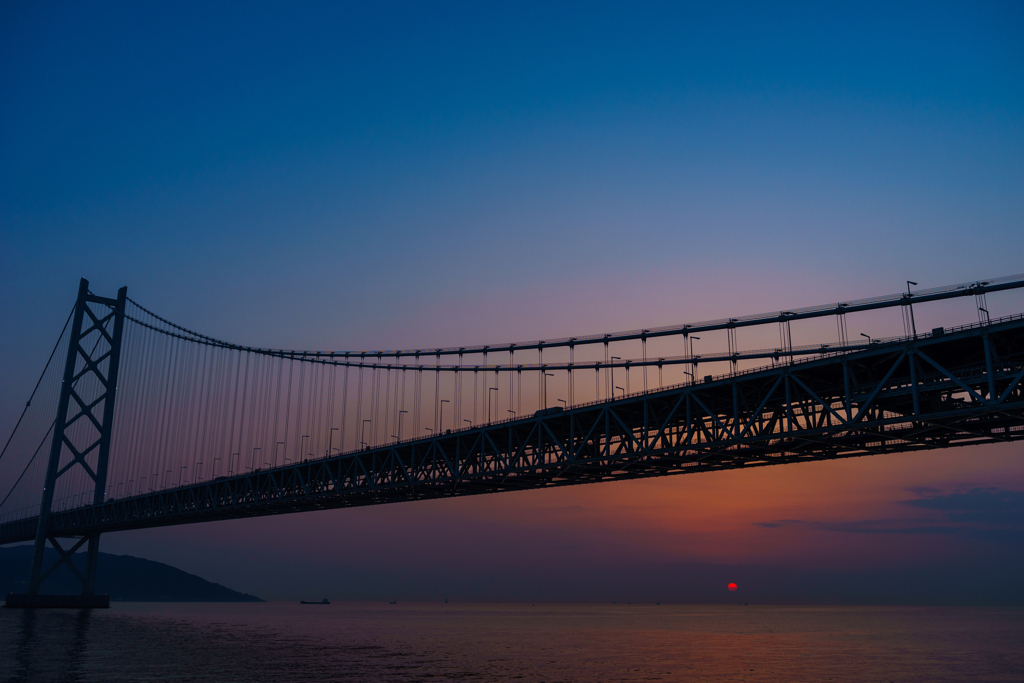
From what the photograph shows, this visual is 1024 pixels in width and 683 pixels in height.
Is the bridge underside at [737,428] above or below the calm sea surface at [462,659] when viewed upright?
above

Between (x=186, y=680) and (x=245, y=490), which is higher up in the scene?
(x=245, y=490)

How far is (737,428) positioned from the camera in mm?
38125

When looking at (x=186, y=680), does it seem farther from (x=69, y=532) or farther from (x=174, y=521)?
(x=69, y=532)

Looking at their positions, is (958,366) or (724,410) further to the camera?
(724,410)

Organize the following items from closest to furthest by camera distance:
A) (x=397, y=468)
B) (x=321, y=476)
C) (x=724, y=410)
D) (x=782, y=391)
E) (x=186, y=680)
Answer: (x=186, y=680), (x=782, y=391), (x=724, y=410), (x=397, y=468), (x=321, y=476)

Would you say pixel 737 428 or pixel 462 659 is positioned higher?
pixel 737 428

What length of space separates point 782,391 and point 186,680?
28.6 metres

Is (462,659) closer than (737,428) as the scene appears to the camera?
No

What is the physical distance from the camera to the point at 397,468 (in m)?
60.4

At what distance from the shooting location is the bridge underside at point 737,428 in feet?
105

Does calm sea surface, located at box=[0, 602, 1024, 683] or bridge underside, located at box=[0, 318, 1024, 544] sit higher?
bridge underside, located at box=[0, 318, 1024, 544]

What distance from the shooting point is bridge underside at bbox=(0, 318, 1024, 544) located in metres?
31.9

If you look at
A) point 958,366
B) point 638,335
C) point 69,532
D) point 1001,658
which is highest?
point 638,335

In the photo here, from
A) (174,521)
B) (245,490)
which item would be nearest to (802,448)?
(245,490)
